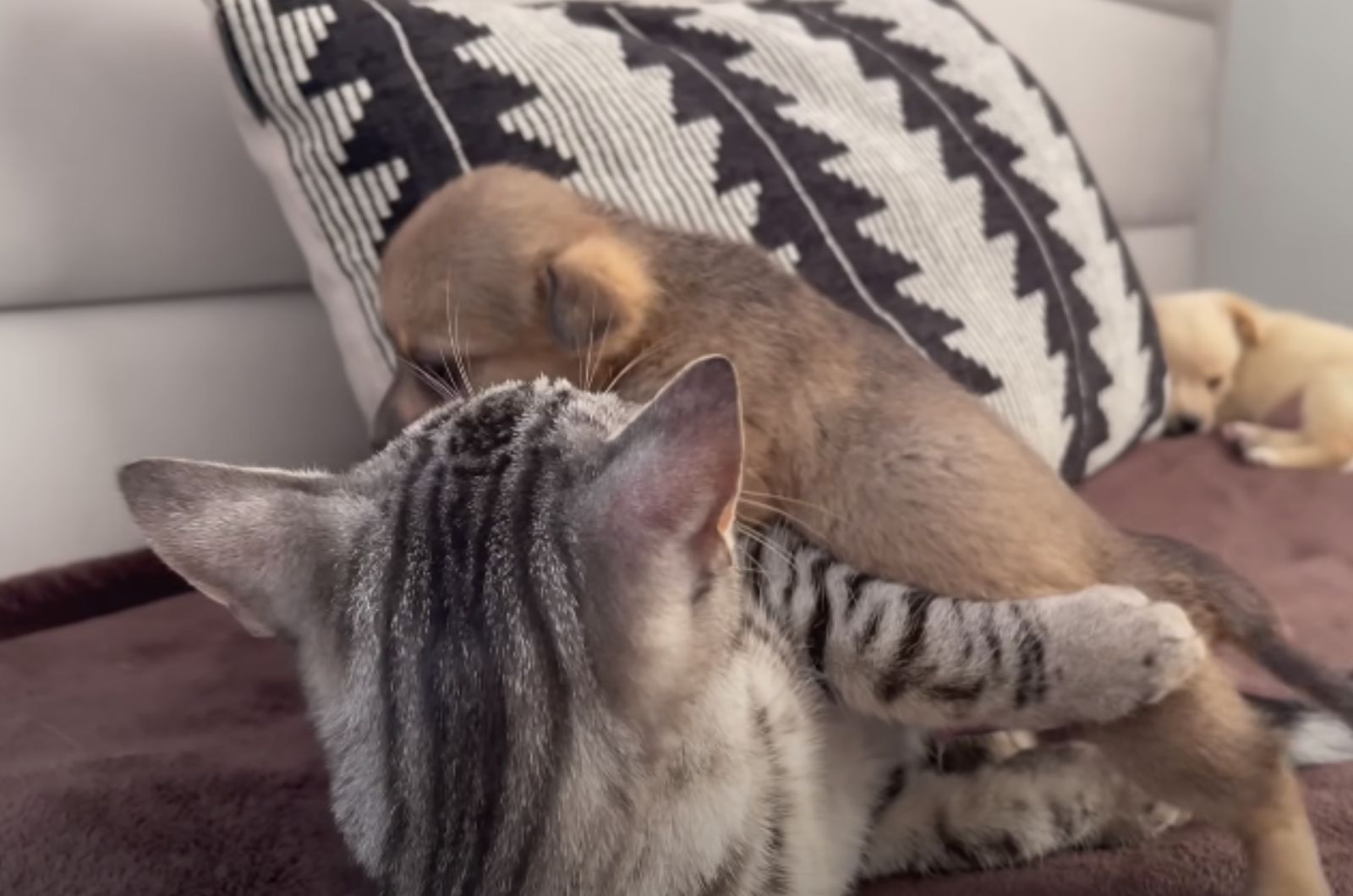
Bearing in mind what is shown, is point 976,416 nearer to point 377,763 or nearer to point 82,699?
point 377,763

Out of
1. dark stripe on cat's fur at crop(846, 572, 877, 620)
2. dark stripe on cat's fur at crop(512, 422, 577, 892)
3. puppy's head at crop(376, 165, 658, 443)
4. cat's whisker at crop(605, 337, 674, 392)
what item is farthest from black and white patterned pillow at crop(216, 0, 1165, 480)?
dark stripe on cat's fur at crop(512, 422, 577, 892)

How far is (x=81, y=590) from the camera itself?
1110mm

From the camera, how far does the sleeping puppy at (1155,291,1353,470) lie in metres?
1.73

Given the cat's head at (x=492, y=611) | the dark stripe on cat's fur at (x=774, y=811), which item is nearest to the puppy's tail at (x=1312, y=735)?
the dark stripe on cat's fur at (x=774, y=811)

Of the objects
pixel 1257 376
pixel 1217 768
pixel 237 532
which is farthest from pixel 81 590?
pixel 1257 376

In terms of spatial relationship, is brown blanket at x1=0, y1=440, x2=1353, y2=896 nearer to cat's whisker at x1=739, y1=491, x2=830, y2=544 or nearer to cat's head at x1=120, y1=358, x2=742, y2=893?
cat's head at x1=120, y1=358, x2=742, y2=893

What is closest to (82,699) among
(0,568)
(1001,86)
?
(0,568)

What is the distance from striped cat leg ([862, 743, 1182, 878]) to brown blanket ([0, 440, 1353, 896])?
19mm

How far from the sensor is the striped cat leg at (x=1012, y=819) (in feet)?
2.60

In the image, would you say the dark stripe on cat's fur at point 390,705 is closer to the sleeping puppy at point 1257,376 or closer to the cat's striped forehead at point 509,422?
the cat's striped forehead at point 509,422

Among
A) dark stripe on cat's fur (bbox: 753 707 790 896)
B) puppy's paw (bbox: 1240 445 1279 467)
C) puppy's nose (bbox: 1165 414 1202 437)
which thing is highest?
dark stripe on cat's fur (bbox: 753 707 790 896)

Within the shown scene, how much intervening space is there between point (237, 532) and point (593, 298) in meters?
0.42

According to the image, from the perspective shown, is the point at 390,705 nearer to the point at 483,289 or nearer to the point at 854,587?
the point at 854,587

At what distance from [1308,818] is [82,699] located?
0.85 m
